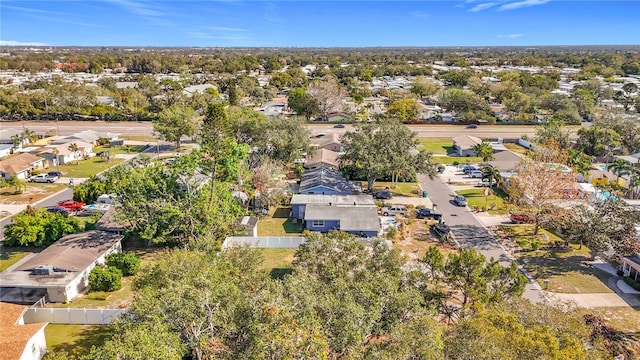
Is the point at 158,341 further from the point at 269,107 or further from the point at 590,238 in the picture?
the point at 269,107

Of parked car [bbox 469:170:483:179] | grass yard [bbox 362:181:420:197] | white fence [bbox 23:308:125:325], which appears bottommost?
white fence [bbox 23:308:125:325]

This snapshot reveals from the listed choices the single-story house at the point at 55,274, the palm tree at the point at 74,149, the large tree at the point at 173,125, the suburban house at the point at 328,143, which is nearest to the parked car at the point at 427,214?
the suburban house at the point at 328,143

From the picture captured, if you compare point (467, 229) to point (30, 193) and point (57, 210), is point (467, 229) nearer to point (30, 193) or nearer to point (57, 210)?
point (57, 210)

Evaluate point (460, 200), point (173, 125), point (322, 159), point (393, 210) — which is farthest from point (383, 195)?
point (173, 125)

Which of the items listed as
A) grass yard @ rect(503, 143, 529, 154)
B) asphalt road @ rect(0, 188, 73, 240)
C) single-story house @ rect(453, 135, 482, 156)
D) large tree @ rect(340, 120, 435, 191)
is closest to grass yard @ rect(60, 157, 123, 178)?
asphalt road @ rect(0, 188, 73, 240)

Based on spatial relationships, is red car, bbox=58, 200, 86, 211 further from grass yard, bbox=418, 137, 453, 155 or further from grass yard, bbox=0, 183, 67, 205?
grass yard, bbox=418, 137, 453, 155

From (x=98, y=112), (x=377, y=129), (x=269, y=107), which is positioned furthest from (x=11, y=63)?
(x=377, y=129)
